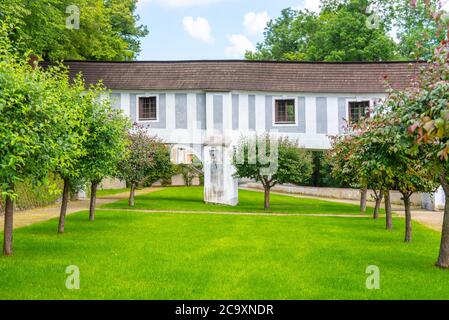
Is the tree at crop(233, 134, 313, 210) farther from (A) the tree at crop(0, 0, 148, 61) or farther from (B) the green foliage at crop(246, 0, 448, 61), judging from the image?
(B) the green foliage at crop(246, 0, 448, 61)

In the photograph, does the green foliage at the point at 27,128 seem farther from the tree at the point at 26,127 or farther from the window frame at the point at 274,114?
the window frame at the point at 274,114

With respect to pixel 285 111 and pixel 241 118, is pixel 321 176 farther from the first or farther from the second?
pixel 241 118

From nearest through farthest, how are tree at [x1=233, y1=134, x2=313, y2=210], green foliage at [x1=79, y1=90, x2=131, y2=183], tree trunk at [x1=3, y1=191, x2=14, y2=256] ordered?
tree trunk at [x1=3, y1=191, x2=14, y2=256], green foliage at [x1=79, y1=90, x2=131, y2=183], tree at [x1=233, y1=134, x2=313, y2=210]

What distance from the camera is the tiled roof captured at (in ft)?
113

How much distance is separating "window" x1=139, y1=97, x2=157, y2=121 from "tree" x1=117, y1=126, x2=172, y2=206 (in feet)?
10.8

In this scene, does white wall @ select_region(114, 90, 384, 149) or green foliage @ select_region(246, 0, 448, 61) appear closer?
white wall @ select_region(114, 90, 384, 149)

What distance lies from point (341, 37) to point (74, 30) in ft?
77.9

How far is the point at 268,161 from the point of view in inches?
1222

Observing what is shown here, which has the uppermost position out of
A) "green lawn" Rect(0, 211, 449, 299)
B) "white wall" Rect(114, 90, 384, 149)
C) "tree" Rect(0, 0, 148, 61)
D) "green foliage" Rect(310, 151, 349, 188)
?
"tree" Rect(0, 0, 148, 61)

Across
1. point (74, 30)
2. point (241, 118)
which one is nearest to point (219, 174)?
point (241, 118)

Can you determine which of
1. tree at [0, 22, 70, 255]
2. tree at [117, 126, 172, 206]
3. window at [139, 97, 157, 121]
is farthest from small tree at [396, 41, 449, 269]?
window at [139, 97, 157, 121]

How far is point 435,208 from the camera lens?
31.9 meters

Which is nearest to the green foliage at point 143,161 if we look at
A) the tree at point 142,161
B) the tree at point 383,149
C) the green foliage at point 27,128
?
the tree at point 142,161

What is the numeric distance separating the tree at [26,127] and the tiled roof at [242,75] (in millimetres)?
21777
